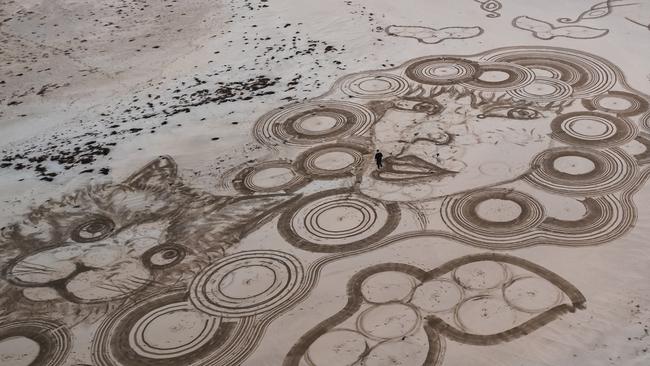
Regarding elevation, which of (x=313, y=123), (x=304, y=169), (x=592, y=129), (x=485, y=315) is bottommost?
(x=485, y=315)

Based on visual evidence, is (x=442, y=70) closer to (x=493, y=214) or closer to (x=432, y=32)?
(x=432, y=32)

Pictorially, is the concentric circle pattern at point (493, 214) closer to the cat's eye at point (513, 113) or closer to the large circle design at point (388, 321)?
the large circle design at point (388, 321)

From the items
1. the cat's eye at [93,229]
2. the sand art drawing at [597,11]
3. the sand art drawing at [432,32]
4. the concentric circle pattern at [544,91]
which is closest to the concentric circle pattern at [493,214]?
the concentric circle pattern at [544,91]

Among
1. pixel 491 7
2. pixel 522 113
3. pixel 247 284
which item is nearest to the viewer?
pixel 247 284

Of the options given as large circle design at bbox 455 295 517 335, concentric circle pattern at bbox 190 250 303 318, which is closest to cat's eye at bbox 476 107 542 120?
large circle design at bbox 455 295 517 335

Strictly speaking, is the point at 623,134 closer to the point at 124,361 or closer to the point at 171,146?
the point at 171,146

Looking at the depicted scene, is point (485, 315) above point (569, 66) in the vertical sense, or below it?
below

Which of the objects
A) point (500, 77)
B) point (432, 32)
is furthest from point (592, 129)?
point (432, 32)
